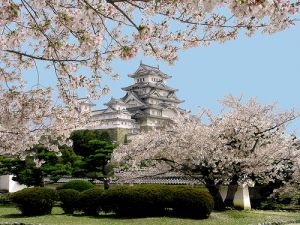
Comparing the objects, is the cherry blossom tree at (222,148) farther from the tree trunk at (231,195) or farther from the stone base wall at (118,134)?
the stone base wall at (118,134)

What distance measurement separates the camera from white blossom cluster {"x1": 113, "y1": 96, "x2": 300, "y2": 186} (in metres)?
16.3

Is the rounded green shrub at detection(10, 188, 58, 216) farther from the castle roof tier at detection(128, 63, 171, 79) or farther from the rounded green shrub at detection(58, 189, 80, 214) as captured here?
the castle roof tier at detection(128, 63, 171, 79)

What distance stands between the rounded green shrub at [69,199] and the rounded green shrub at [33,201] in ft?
1.79

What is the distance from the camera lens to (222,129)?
16.9m

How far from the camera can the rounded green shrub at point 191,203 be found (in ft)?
42.3

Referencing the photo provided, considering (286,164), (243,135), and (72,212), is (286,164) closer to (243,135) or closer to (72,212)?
(243,135)

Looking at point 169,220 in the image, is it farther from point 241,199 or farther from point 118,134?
point 118,134

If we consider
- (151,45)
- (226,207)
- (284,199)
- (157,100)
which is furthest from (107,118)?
(151,45)

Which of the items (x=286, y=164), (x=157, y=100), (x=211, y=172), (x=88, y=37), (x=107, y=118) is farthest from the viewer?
(x=157, y=100)

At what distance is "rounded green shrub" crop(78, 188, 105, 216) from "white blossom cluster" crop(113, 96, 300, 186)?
3.10 m

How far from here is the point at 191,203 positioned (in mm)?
12953

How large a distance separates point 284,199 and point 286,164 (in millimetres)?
2244

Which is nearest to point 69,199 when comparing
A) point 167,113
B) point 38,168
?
point 38,168

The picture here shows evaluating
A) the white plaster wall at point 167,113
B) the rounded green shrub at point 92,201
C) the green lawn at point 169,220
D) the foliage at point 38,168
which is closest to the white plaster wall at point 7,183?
the foliage at point 38,168
